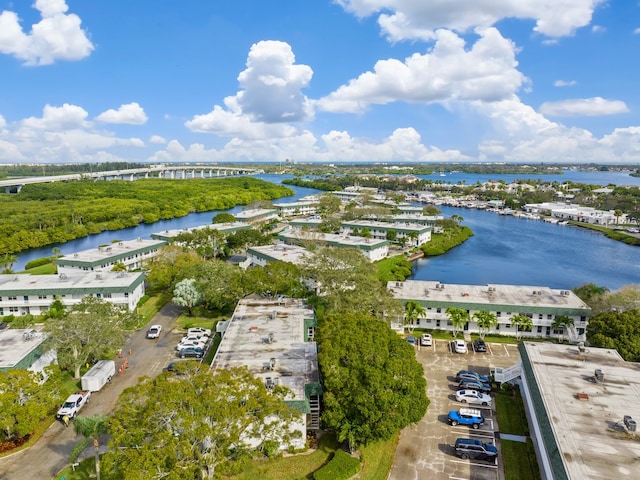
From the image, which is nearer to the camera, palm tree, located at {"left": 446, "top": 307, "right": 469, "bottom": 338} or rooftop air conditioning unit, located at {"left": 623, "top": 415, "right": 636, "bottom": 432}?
rooftop air conditioning unit, located at {"left": 623, "top": 415, "right": 636, "bottom": 432}

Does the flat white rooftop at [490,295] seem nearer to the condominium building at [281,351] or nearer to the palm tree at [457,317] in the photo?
the palm tree at [457,317]

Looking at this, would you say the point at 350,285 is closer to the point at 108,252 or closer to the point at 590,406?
the point at 590,406

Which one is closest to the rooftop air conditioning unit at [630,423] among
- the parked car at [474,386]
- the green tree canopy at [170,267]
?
the parked car at [474,386]

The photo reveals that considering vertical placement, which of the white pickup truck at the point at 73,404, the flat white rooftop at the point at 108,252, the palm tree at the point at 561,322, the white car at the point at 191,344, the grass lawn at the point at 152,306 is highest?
the flat white rooftop at the point at 108,252

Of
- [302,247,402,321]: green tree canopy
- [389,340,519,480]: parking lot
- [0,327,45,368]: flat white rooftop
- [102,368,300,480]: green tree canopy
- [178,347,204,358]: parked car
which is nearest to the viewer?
[102,368,300,480]: green tree canopy

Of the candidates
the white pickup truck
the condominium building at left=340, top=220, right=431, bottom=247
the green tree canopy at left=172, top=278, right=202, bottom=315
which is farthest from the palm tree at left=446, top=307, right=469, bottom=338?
the condominium building at left=340, top=220, right=431, bottom=247

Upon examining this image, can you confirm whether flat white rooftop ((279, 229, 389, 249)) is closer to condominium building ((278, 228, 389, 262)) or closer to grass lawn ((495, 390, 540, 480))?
condominium building ((278, 228, 389, 262))
